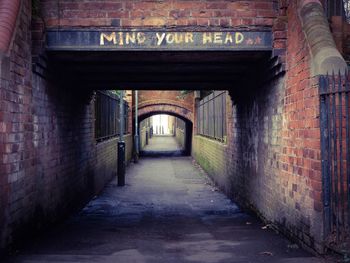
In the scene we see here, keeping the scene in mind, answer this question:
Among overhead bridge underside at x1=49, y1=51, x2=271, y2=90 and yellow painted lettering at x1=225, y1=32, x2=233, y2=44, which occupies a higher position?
yellow painted lettering at x1=225, y1=32, x2=233, y2=44

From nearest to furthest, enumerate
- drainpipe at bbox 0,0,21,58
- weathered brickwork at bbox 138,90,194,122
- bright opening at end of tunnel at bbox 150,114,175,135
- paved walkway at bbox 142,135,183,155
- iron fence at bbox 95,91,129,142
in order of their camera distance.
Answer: drainpipe at bbox 0,0,21,58 < iron fence at bbox 95,91,129,142 < weathered brickwork at bbox 138,90,194,122 < paved walkway at bbox 142,135,183,155 < bright opening at end of tunnel at bbox 150,114,175,135

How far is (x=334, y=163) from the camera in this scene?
5.06 m

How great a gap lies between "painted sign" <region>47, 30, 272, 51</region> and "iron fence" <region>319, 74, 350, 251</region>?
71.3 inches

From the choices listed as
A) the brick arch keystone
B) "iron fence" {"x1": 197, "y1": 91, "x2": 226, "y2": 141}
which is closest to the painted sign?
the brick arch keystone

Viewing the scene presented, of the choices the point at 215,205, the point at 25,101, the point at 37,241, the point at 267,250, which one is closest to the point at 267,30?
the point at 267,250

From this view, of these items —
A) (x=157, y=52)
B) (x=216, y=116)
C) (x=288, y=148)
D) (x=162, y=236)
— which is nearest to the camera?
(x=288, y=148)

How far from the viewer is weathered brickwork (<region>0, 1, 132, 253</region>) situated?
5277 millimetres

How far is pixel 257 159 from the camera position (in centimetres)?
836

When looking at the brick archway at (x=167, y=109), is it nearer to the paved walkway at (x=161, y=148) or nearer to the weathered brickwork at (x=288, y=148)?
the paved walkway at (x=161, y=148)

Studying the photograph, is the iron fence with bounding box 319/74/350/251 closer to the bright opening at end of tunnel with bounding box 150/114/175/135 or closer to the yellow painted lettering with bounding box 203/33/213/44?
the yellow painted lettering with bounding box 203/33/213/44

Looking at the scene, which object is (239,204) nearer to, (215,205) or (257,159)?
(215,205)

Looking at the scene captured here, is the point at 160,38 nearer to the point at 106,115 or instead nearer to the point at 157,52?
the point at 157,52

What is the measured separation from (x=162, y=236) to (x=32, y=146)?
2.44m

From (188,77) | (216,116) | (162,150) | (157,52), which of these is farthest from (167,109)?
(157,52)
